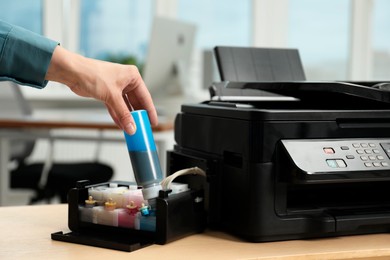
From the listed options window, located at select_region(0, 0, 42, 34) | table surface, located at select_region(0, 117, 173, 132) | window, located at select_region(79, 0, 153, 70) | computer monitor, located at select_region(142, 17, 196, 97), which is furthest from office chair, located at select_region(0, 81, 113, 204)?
window, located at select_region(79, 0, 153, 70)

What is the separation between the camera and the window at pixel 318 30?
16.5 ft

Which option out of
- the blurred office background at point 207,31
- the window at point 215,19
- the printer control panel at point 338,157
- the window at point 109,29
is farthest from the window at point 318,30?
the printer control panel at point 338,157

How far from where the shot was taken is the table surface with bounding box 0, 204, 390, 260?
3.09 feet

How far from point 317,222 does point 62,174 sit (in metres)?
2.36

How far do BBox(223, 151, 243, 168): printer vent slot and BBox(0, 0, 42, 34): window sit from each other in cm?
368

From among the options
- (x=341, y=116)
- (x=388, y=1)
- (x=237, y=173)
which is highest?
(x=388, y=1)

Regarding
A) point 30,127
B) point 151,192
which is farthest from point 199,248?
point 30,127

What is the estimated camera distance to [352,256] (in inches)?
38.8

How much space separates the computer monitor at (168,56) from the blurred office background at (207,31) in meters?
0.60

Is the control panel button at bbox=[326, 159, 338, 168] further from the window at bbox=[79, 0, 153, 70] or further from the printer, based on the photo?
the window at bbox=[79, 0, 153, 70]

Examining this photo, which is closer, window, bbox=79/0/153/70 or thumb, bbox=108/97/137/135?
thumb, bbox=108/97/137/135

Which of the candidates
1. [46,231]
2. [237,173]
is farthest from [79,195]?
[237,173]

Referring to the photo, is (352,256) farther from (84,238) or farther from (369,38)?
(369,38)

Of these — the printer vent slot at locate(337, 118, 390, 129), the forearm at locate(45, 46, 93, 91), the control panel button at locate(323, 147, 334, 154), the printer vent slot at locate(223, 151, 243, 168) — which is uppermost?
the forearm at locate(45, 46, 93, 91)
